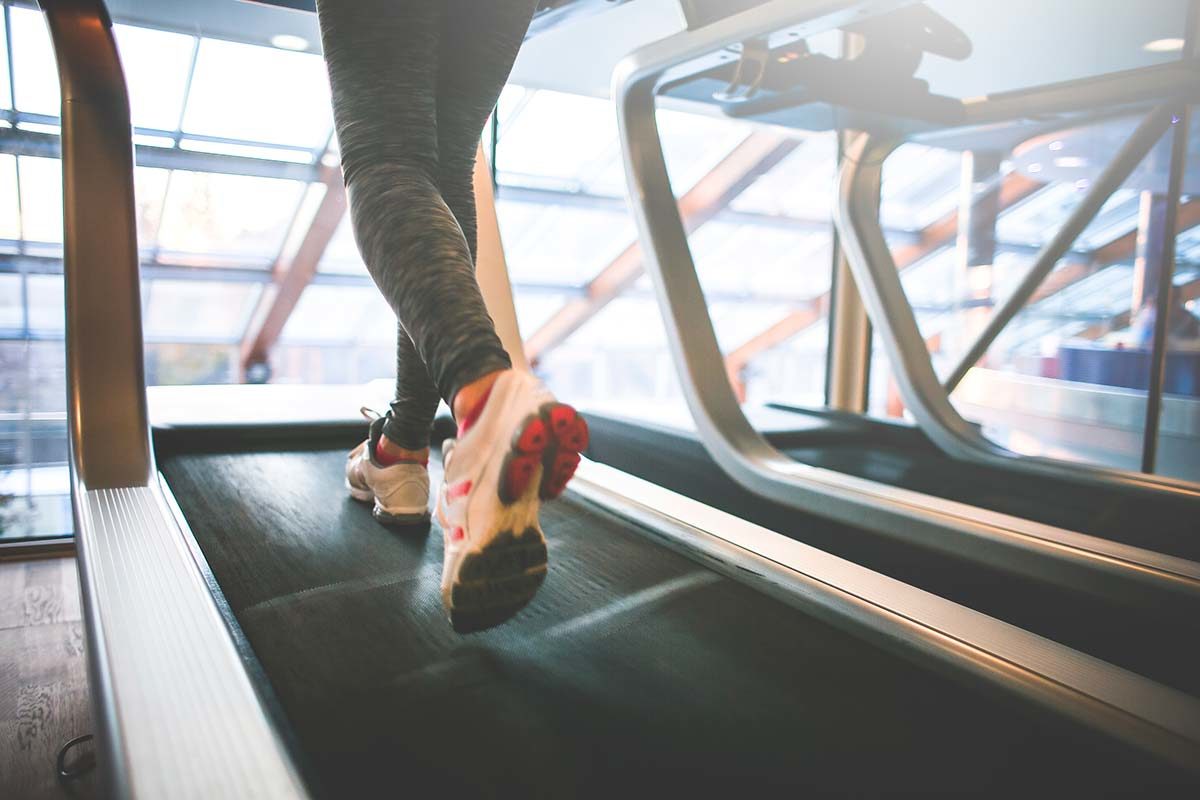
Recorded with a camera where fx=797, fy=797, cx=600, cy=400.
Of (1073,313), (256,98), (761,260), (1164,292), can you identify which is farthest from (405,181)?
(761,260)

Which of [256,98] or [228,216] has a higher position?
[256,98]

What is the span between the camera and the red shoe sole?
646 mm

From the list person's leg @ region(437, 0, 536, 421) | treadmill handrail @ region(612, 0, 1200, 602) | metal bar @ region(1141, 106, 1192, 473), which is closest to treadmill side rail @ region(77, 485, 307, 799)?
person's leg @ region(437, 0, 536, 421)

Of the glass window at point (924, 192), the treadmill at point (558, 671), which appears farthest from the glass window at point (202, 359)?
the treadmill at point (558, 671)

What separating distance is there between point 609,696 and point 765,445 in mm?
982

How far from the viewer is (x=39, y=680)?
111 cm

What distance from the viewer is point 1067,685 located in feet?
2.66

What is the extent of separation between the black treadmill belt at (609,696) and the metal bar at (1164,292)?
6.06 ft

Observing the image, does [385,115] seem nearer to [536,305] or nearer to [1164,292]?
[1164,292]

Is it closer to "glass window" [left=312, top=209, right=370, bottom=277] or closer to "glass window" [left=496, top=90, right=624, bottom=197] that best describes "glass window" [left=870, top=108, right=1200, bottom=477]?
"glass window" [left=496, top=90, right=624, bottom=197]

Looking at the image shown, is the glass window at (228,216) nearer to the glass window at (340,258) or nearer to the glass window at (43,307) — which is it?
the glass window at (340,258)

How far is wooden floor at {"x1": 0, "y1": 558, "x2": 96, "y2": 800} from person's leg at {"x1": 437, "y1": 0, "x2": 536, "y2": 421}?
2.54 feet

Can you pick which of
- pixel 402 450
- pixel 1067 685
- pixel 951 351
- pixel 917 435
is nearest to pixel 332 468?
pixel 402 450

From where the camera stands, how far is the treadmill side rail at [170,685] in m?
0.56
